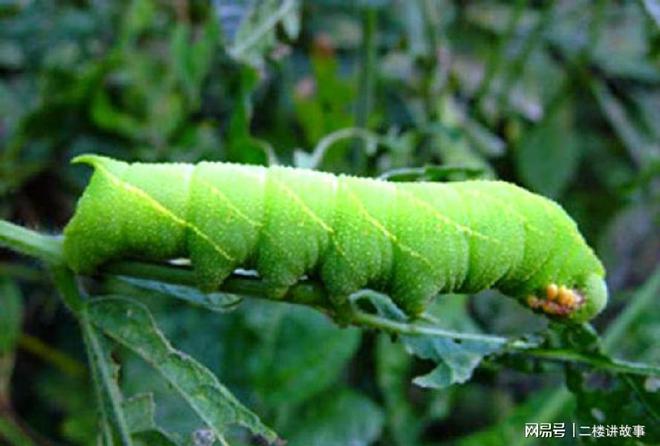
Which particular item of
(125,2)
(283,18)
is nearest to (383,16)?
(125,2)

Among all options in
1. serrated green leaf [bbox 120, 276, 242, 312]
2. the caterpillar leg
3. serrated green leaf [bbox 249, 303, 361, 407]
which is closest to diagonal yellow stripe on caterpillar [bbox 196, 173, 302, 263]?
serrated green leaf [bbox 120, 276, 242, 312]

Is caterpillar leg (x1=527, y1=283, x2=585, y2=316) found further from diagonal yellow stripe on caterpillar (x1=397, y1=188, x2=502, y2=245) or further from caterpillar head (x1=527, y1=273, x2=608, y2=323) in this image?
diagonal yellow stripe on caterpillar (x1=397, y1=188, x2=502, y2=245)

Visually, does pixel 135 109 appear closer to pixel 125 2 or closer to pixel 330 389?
pixel 125 2

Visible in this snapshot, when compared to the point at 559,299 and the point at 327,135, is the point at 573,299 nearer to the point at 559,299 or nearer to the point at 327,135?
the point at 559,299

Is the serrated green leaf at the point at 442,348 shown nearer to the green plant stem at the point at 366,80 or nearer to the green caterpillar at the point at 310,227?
the green caterpillar at the point at 310,227

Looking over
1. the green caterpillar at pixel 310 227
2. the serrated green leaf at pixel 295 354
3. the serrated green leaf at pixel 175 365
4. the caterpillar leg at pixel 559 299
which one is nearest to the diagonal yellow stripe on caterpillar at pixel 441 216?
the green caterpillar at pixel 310 227
